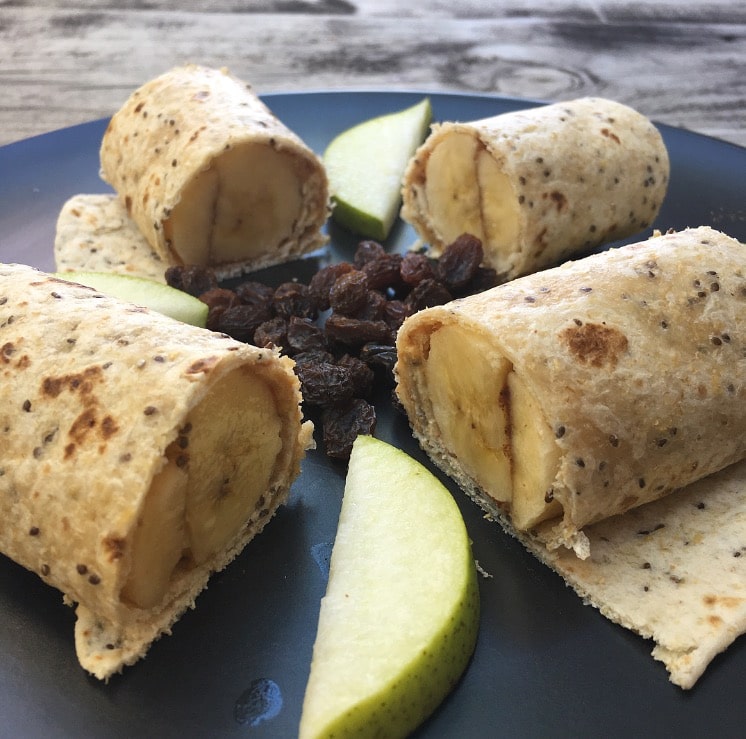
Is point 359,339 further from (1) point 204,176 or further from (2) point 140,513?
(2) point 140,513

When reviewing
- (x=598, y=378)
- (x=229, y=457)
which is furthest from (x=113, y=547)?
(x=598, y=378)

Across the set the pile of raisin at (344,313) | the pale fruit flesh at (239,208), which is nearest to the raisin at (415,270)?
the pile of raisin at (344,313)

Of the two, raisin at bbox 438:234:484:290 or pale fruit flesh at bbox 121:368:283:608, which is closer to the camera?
pale fruit flesh at bbox 121:368:283:608

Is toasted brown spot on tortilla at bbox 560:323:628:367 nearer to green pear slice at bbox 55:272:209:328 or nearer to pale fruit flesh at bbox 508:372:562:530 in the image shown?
pale fruit flesh at bbox 508:372:562:530

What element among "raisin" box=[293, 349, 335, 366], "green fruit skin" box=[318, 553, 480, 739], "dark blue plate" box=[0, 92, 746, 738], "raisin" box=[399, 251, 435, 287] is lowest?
"dark blue plate" box=[0, 92, 746, 738]

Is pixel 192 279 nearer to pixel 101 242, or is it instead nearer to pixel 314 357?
pixel 101 242

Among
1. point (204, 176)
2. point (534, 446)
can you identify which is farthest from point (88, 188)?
point (534, 446)

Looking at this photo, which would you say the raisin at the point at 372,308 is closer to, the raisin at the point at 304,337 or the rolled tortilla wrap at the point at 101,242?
the raisin at the point at 304,337

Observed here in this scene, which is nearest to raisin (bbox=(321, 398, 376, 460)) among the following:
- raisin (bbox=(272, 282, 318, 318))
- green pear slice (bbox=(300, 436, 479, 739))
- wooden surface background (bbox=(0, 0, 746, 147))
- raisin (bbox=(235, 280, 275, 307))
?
green pear slice (bbox=(300, 436, 479, 739))
